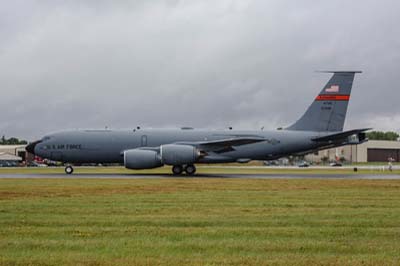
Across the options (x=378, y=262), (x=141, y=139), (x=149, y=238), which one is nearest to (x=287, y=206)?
(x=149, y=238)

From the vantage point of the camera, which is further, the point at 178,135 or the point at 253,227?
the point at 178,135

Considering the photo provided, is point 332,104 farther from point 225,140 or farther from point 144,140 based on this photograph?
point 144,140

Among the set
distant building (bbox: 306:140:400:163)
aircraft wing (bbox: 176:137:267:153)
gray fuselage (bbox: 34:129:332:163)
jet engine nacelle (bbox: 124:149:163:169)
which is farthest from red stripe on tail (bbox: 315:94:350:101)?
distant building (bbox: 306:140:400:163)

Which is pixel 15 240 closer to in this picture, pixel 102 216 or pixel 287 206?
pixel 102 216

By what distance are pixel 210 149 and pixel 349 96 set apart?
399 inches

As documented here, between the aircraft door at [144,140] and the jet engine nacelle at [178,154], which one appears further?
the aircraft door at [144,140]

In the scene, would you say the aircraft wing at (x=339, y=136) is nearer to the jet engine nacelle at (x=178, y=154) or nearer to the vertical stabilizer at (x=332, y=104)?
the vertical stabilizer at (x=332, y=104)

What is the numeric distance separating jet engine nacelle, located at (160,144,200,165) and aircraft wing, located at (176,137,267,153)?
949mm

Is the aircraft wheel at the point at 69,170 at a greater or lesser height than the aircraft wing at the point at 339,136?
lesser

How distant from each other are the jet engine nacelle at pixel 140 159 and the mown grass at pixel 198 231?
2057cm

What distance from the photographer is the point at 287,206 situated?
17.2 m

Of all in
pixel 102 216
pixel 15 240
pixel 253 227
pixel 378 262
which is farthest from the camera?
pixel 102 216

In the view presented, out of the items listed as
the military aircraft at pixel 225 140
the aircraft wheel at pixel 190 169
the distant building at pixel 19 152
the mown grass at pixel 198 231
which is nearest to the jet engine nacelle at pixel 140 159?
the military aircraft at pixel 225 140

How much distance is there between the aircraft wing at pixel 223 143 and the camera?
41156mm
